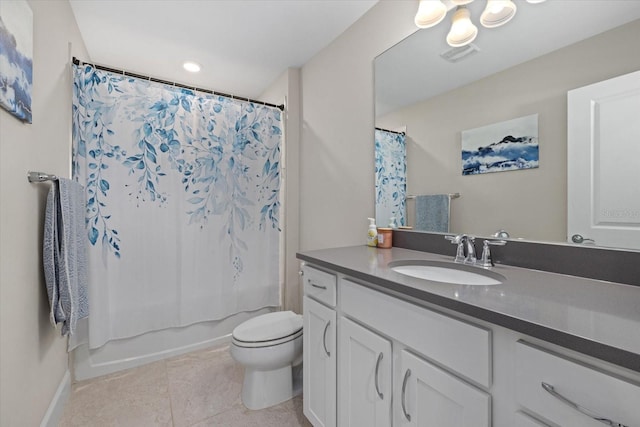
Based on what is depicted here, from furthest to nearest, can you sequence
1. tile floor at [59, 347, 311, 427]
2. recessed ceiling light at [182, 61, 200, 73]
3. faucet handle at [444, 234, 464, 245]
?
recessed ceiling light at [182, 61, 200, 73]
tile floor at [59, 347, 311, 427]
faucet handle at [444, 234, 464, 245]

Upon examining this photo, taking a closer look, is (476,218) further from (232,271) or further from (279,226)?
(232,271)

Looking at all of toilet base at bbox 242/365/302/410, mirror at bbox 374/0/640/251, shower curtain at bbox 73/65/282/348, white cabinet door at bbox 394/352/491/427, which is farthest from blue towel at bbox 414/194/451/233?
shower curtain at bbox 73/65/282/348

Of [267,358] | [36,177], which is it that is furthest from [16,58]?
[267,358]

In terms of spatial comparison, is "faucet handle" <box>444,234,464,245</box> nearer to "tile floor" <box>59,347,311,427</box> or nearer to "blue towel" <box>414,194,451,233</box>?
"blue towel" <box>414,194,451,233</box>

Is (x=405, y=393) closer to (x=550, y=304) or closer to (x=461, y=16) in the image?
(x=550, y=304)

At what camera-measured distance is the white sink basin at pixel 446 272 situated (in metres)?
1.05

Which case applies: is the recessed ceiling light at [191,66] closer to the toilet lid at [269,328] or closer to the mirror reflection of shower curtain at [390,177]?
the mirror reflection of shower curtain at [390,177]

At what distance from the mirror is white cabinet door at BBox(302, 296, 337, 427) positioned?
2.46 ft

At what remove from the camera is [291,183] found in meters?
2.46

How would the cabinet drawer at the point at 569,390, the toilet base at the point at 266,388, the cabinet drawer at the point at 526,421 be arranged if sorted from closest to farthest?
the cabinet drawer at the point at 569,390 < the cabinet drawer at the point at 526,421 < the toilet base at the point at 266,388

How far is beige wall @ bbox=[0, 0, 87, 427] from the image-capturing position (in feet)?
3.19

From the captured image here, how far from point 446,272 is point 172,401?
1719mm

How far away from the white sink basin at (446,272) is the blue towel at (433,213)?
22 centimetres

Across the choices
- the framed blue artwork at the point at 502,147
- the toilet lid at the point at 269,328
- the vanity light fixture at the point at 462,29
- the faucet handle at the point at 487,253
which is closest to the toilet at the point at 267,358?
the toilet lid at the point at 269,328
